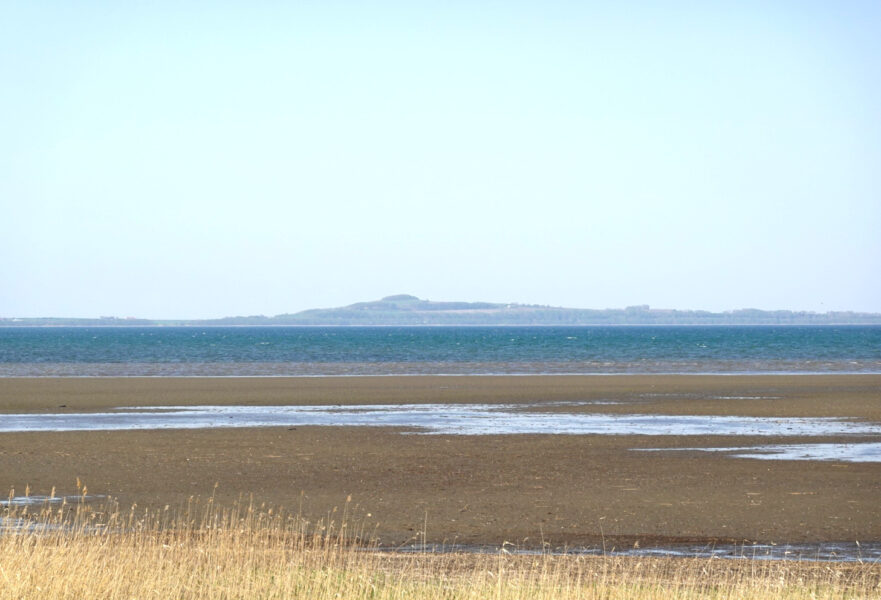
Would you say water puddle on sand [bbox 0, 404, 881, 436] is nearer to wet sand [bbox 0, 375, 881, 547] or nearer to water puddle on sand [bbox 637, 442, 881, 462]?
wet sand [bbox 0, 375, 881, 547]

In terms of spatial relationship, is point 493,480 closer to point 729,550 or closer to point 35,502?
point 729,550

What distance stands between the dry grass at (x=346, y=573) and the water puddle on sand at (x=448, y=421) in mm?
16132

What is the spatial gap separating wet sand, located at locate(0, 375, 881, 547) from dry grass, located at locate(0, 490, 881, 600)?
1728 millimetres

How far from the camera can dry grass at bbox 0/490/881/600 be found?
10.6m

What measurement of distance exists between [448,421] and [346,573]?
21726 mm

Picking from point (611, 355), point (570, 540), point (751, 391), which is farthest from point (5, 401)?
point (611, 355)

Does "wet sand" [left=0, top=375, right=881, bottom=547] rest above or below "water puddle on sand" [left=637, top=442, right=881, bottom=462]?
below

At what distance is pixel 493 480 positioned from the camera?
2050 cm

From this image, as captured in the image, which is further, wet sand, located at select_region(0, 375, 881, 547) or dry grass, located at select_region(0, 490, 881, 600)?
wet sand, located at select_region(0, 375, 881, 547)

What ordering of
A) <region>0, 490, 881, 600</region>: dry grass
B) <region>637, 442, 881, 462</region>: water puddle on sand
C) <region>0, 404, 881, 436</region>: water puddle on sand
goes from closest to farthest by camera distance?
1. <region>0, 490, 881, 600</region>: dry grass
2. <region>637, 442, 881, 462</region>: water puddle on sand
3. <region>0, 404, 881, 436</region>: water puddle on sand

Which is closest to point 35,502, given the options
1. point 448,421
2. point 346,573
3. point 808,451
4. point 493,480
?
point 493,480

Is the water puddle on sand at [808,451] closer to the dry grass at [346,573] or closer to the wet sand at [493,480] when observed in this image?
the wet sand at [493,480]

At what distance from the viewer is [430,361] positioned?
80.8m

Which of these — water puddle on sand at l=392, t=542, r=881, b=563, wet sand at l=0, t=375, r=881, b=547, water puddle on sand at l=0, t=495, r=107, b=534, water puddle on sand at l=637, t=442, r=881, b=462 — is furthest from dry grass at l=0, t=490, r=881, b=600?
water puddle on sand at l=637, t=442, r=881, b=462
